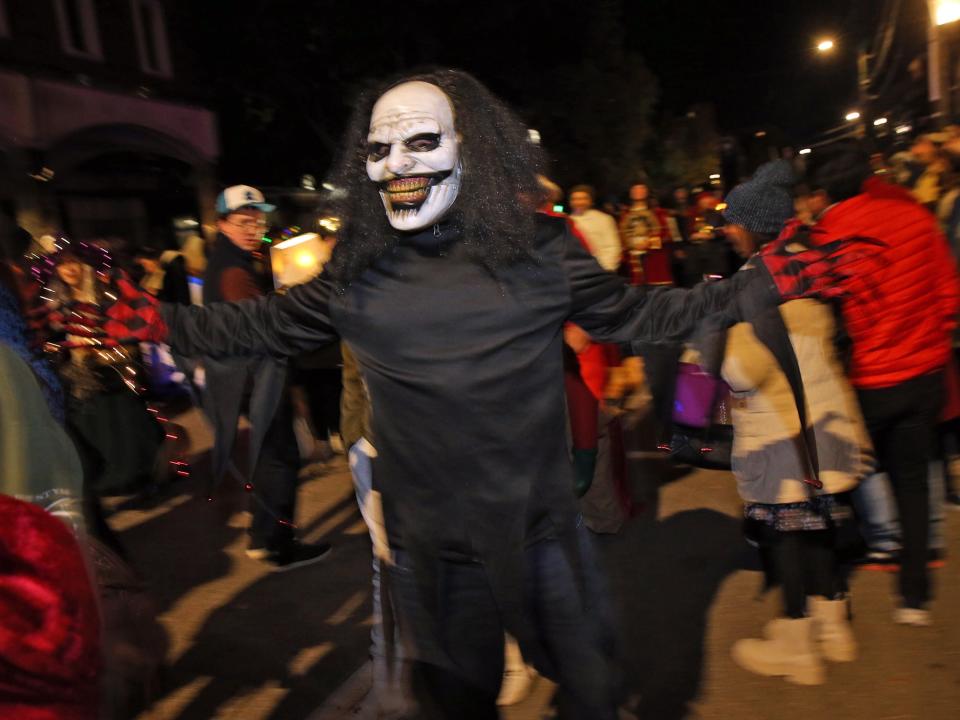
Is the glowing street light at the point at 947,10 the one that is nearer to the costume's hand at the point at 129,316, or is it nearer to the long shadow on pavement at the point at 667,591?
the long shadow on pavement at the point at 667,591

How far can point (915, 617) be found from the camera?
10.8 ft

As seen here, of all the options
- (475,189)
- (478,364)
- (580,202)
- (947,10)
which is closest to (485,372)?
(478,364)

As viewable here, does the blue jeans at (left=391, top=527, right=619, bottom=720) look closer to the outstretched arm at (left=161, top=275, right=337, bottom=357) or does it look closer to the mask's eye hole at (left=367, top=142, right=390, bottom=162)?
the outstretched arm at (left=161, top=275, right=337, bottom=357)

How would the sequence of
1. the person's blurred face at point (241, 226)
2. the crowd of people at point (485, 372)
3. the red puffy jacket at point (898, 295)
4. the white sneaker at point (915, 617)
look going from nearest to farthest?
the crowd of people at point (485, 372) → the red puffy jacket at point (898, 295) → the white sneaker at point (915, 617) → the person's blurred face at point (241, 226)

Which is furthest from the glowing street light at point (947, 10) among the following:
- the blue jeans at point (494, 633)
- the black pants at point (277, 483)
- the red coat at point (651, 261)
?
the blue jeans at point (494, 633)

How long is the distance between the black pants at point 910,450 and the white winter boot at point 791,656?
54 centimetres

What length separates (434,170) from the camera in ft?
6.32

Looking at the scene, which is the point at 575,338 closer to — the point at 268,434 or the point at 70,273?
the point at 268,434

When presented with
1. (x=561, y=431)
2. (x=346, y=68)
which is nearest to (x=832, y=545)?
(x=561, y=431)

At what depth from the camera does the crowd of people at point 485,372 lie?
1804 mm

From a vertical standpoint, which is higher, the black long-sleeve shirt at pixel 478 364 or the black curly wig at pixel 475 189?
the black curly wig at pixel 475 189

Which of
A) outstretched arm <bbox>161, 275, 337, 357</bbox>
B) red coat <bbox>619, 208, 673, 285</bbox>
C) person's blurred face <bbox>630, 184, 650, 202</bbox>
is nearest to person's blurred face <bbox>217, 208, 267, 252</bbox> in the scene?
outstretched arm <bbox>161, 275, 337, 357</bbox>

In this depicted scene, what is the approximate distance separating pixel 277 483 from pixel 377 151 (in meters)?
2.75

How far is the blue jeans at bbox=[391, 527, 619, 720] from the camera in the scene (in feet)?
6.31
